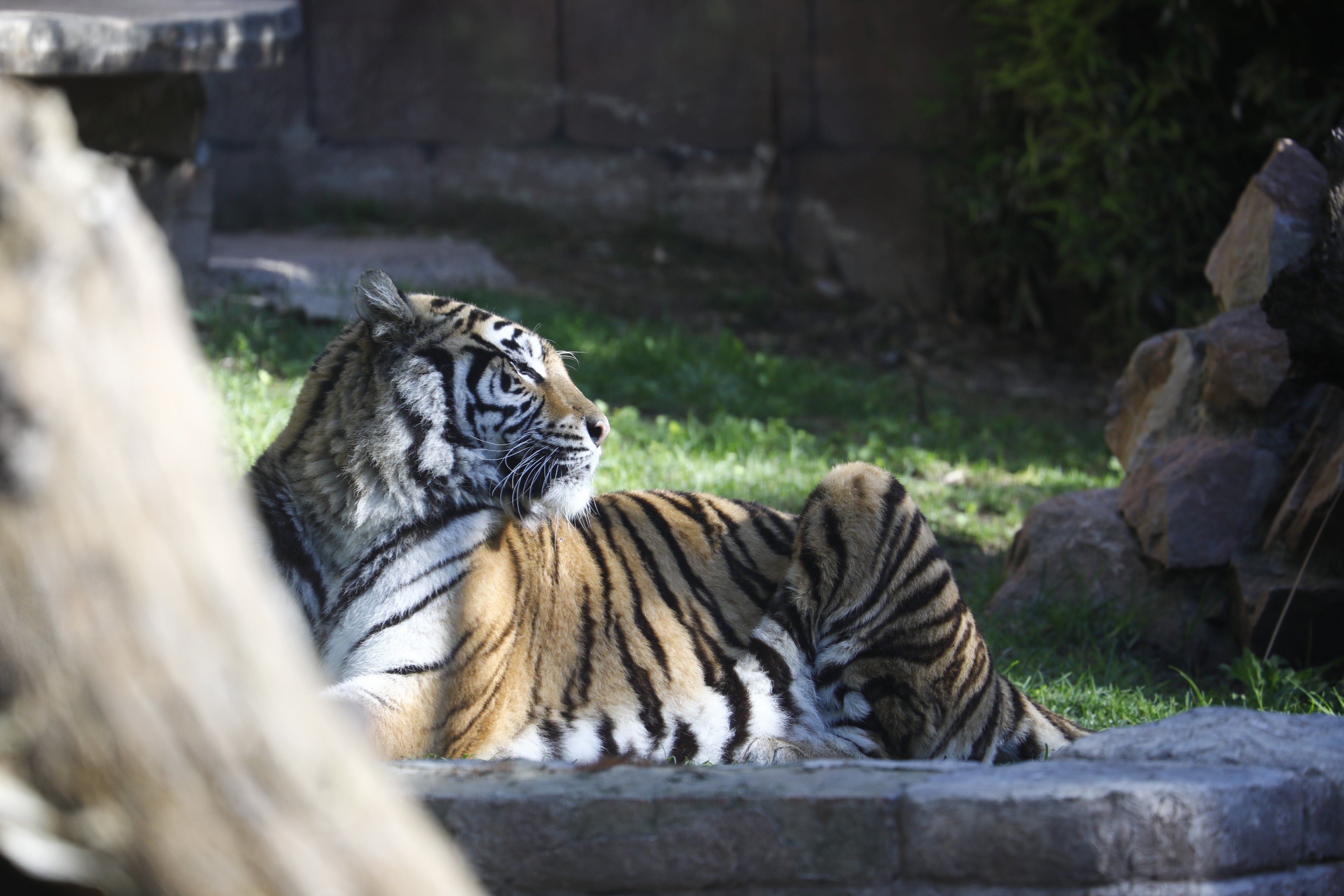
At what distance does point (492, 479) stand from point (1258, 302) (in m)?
2.91

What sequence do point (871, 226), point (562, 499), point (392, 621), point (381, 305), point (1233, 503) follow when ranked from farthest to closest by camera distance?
point (871, 226) → point (1233, 503) → point (562, 499) → point (381, 305) → point (392, 621)

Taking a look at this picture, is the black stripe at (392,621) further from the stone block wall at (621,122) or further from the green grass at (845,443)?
the stone block wall at (621,122)

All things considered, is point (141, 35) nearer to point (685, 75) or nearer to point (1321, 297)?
point (1321, 297)

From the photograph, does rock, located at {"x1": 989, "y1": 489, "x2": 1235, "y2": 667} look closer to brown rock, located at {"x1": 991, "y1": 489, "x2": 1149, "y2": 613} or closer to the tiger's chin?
brown rock, located at {"x1": 991, "y1": 489, "x2": 1149, "y2": 613}

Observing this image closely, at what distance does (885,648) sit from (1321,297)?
144 cm

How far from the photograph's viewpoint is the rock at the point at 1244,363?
3926 mm

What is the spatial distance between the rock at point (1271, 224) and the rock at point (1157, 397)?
9.3 inches

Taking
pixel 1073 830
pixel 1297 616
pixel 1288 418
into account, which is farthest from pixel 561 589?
pixel 1288 418

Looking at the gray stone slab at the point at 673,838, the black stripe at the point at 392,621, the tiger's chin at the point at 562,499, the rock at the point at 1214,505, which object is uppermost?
the tiger's chin at the point at 562,499

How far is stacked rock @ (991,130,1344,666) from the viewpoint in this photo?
3609 millimetres

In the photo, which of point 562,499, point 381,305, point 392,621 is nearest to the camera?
point 392,621

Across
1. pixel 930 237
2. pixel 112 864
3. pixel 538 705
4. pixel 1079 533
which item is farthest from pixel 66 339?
pixel 930 237

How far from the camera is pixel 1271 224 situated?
157 inches

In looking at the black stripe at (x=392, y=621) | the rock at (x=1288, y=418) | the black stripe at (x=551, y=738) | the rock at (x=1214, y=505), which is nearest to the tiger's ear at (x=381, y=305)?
the black stripe at (x=392, y=621)
